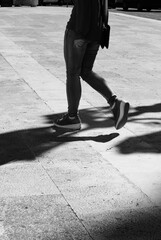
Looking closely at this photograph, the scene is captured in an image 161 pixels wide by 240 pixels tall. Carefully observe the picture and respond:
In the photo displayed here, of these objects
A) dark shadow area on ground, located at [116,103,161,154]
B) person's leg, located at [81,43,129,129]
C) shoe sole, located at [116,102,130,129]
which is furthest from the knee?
dark shadow area on ground, located at [116,103,161,154]

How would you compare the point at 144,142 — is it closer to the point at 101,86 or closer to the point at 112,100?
the point at 112,100

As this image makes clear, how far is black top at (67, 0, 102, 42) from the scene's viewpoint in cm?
→ 567

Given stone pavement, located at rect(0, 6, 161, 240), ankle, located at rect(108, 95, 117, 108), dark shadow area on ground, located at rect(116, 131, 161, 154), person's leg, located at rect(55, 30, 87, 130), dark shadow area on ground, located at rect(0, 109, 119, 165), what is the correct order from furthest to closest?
ankle, located at rect(108, 95, 117, 108), person's leg, located at rect(55, 30, 87, 130), dark shadow area on ground, located at rect(116, 131, 161, 154), dark shadow area on ground, located at rect(0, 109, 119, 165), stone pavement, located at rect(0, 6, 161, 240)

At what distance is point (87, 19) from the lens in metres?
5.69

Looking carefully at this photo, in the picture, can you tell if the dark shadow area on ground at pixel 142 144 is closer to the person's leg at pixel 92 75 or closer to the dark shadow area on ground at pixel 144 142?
the dark shadow area on ground at pixel 144 142

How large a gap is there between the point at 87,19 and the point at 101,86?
2.41ft

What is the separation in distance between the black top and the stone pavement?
3.09ft

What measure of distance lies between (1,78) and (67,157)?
3.87 m

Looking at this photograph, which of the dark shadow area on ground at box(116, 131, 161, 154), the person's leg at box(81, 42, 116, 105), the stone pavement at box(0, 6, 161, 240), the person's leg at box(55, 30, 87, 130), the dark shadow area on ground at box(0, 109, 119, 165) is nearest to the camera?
the stone pavement at box(0, 6, 161, 240)

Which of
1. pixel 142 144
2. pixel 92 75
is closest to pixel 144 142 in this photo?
pixel 142 144

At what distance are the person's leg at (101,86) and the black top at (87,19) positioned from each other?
19 centimetres

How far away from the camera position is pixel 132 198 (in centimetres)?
422

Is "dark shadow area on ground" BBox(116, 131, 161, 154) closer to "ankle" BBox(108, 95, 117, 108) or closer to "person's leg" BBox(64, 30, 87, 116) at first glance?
"ankle" BBox(108, 95, 117, 108)

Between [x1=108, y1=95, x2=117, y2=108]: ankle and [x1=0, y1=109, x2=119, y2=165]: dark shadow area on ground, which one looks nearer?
[x1=0, y1=109, x2=119, y2=165]: dark shadow area on ground
